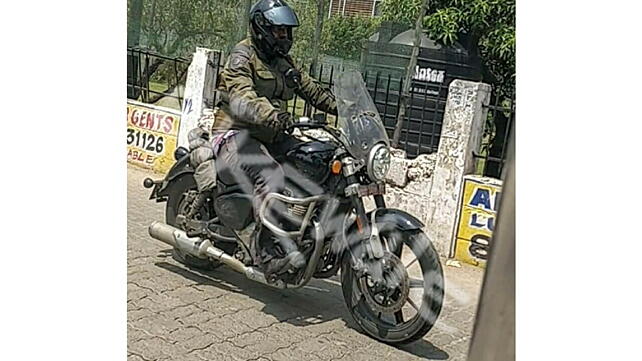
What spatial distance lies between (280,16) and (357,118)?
0.29 meters

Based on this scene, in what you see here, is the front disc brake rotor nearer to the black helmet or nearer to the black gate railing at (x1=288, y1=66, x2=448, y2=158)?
the black helmet

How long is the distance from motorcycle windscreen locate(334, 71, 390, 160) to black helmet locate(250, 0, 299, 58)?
0.17 metres

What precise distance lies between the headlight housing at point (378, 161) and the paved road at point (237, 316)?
0.30 meters

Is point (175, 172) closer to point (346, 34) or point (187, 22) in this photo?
point (187, 22)

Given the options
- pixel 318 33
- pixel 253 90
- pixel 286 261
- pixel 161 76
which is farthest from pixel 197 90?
pixel 286 261

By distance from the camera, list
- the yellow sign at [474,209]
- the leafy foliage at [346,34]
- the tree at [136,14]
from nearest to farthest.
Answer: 1. the tree at [136,14]
2. the leafy foliage at [346,34]
3. the yellow sign at [474,209]

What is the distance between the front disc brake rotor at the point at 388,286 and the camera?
5.27ft

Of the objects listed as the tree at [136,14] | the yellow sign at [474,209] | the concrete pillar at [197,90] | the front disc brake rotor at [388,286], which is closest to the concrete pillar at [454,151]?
the yellow sign at [474,209]

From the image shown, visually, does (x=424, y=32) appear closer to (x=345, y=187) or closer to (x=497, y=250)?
(x=345, y=187)

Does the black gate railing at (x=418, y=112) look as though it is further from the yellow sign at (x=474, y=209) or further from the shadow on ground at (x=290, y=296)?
the shadow on ground at (x=290, y=296)

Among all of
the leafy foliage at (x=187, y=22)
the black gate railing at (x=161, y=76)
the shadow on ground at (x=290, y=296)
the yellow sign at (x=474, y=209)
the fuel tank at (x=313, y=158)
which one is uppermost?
the leafy foliage at (x=187, y=22)

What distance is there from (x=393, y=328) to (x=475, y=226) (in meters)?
0.74

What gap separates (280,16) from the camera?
1532 millimetres
